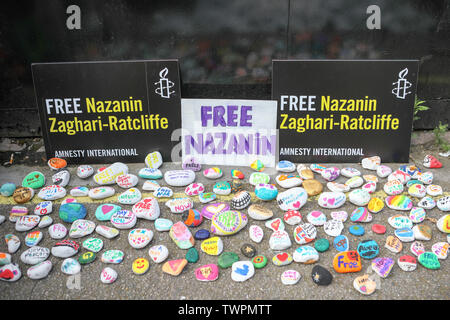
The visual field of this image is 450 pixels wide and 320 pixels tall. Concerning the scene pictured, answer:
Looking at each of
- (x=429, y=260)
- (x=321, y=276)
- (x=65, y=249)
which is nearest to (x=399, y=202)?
(x=429, y=260)

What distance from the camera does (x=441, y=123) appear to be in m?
4.37

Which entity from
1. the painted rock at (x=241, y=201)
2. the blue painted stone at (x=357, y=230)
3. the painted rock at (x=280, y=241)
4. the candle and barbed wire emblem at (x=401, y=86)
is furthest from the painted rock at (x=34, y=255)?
the candle and barbed wire emblem at (x=401, y=86)

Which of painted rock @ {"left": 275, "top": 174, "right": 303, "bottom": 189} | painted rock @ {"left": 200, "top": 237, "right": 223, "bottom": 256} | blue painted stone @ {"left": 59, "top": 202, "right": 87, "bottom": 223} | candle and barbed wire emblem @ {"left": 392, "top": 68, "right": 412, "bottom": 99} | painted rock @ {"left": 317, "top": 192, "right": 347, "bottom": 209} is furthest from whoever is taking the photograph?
candle and barbed wire emblem @ {"left": 392, "top": 68, "right": 412, "bottom": 99}

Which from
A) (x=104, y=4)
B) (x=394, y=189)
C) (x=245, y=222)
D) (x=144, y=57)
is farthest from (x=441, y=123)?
(x=104, y=4)

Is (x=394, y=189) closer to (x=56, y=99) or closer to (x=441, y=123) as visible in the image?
(x=441, y=123)

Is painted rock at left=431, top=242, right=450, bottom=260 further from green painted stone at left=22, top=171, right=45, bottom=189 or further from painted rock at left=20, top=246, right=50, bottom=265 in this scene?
green painted stone at left=22, top=171, right=45, bottom=189

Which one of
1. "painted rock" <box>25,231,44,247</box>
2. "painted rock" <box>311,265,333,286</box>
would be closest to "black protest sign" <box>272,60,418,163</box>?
"painted rock" <box>311,265,333,286</box>

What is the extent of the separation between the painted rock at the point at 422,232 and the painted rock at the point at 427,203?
0.99 feet

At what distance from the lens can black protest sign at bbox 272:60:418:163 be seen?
3420 millimetres

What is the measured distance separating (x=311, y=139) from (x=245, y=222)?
1.26 meters

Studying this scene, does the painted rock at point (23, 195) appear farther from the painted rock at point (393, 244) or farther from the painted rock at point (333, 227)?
the painted rock at point (393, 244)

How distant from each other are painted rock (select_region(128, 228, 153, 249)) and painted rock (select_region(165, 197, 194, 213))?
0.31m

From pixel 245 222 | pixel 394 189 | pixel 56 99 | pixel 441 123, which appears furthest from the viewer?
pixel 441 123

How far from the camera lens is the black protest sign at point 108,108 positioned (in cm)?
349
